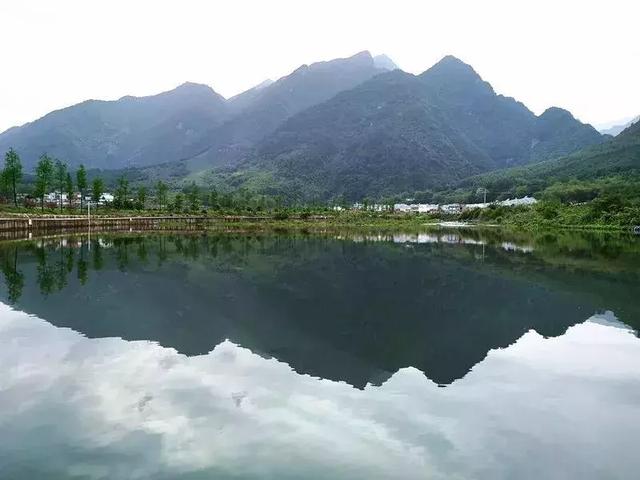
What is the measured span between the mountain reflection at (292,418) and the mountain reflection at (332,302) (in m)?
1.05

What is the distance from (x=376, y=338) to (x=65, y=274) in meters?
18.4

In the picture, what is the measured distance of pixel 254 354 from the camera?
1295 cm

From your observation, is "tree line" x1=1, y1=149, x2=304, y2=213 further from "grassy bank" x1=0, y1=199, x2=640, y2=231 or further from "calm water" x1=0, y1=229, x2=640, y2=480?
"calm water" x1=0, y1=229, x2=640, y2=480

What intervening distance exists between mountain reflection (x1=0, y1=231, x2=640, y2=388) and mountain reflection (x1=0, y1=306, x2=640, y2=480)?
1047 mm

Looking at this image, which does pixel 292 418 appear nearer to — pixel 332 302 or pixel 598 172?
pixel 332 302

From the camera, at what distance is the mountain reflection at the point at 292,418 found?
23.6 feet

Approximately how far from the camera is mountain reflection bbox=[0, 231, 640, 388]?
1341 cm

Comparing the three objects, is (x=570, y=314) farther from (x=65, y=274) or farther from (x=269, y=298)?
(x=65, y=274)

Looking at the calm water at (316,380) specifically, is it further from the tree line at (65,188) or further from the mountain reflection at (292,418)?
the tree line at (65,188)

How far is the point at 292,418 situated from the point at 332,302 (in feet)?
35.2

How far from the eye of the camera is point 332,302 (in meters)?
19.6

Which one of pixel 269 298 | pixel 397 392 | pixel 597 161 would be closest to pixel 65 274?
pixel 269 298

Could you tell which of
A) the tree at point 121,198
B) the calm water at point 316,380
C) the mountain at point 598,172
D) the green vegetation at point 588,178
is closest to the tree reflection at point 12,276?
the calm water at point 316,380

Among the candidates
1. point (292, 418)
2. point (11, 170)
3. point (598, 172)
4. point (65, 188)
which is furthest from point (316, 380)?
point (598, 172)
